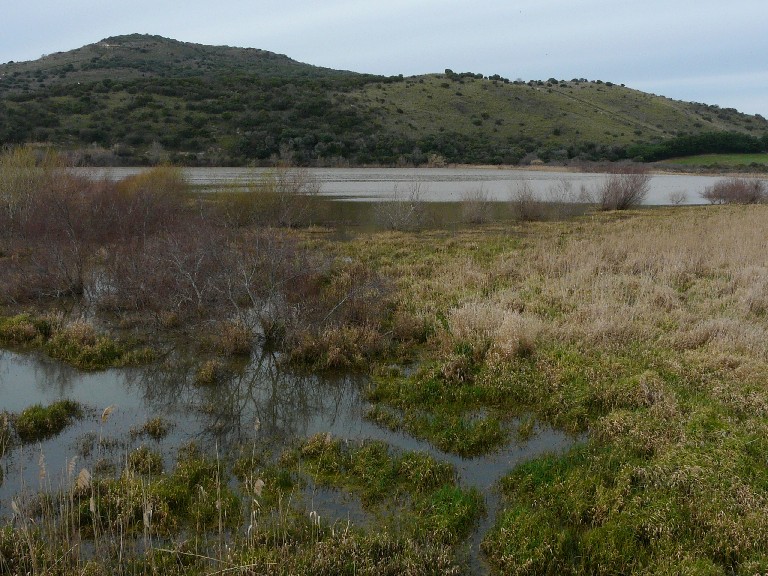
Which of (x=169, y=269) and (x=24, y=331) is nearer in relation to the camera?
(x=24, y=331)

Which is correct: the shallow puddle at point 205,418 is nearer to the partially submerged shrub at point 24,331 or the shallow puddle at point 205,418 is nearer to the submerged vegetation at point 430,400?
the submerged vegetation at point 430,400

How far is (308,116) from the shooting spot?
60.2 meters

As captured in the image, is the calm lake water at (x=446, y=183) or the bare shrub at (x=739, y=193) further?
the bare shrub at (x=739, y=193)

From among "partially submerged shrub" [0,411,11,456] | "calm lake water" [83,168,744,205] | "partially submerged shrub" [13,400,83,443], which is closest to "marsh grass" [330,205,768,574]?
"partially submerged shrub" [13,400,83,443]

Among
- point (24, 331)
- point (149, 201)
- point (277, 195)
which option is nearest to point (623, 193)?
point (277, 195)

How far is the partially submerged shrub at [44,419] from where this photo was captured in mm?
7352

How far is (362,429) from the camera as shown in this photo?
25.4ft

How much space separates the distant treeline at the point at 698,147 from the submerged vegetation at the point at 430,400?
54354mm

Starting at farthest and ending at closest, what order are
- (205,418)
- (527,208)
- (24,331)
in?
(527,208) → (24,331) → (205,418)

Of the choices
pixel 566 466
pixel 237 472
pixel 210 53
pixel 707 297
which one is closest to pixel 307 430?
pixel 237 472

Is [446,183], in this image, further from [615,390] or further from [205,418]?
[205,418]

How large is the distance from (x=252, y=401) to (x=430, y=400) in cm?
272

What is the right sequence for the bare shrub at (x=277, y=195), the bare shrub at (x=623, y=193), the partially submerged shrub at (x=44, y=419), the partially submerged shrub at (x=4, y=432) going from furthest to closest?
the bare shrub at (x=623, y=193) < the bare shrub at (x=277, y=195) < the partially submerged shrub at (x=44, y=419) < the partially submerged shrub at (x=4, y=432)

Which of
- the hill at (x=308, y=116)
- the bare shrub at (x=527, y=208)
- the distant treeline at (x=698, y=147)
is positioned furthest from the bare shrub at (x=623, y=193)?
A: the distant treeline at (x=698, y=147)
